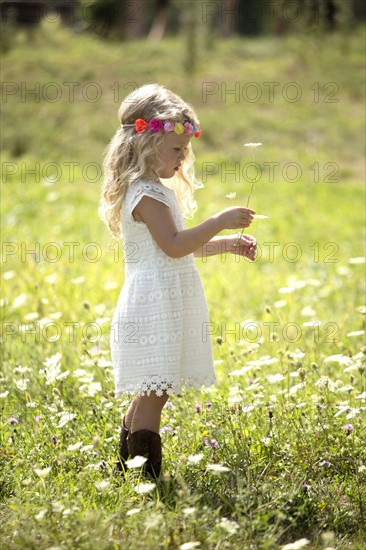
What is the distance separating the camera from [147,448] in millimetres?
2666

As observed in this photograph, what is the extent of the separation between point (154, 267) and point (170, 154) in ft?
1.26

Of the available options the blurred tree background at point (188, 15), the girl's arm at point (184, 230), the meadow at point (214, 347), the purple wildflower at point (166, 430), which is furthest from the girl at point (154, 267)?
the blurred tree background at point (188, 15)

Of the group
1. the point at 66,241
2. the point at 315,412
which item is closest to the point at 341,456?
the point at 315,412

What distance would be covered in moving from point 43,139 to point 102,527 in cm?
969

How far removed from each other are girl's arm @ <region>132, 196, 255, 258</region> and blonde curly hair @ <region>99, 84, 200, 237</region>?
0.45ft

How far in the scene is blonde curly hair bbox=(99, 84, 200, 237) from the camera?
2727 mm

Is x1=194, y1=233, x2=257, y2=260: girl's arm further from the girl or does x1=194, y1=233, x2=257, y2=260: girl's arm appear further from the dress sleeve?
the dress sleeve

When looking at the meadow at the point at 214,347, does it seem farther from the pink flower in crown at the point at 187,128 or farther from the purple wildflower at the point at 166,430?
the pink flower in crown at the point at 187,128

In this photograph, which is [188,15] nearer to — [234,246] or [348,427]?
[234,246]

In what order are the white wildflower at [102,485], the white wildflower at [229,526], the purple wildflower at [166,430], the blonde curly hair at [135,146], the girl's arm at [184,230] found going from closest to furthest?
the white wildflower at [229,526] < the white wildflower at [102,485] < the girl's arm at [184,230] < the blonde curly hair at [135,146] < the purple wildflower at [166,430]

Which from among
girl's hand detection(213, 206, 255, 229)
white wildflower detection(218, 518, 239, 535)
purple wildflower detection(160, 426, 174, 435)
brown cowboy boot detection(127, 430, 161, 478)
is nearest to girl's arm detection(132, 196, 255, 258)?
girl's hand detection(213, 206, 255, 229)

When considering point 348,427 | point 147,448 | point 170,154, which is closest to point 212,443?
point 147,448

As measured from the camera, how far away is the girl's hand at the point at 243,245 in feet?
9.26

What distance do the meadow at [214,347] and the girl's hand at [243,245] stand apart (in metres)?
0.19
